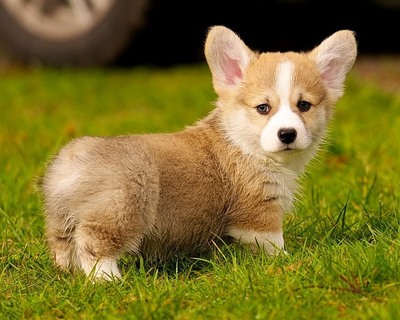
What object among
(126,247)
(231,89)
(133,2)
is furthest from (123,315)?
(133,2)

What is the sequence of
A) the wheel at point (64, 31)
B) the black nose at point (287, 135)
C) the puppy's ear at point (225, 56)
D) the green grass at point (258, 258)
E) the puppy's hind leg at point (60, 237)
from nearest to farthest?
the green grass at point (258, 258)
the puppy's hind leg at point (60, 237)
the black nose at point (287, 135)
the puppy's ear at point (225, 56)
the wheel at point (64, 31)

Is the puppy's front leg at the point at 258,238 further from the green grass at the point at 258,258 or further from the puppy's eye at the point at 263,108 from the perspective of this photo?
the puppy's eye at the point at 263,108

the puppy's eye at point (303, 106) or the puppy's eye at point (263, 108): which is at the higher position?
the puppy's eye at point (303, 106)

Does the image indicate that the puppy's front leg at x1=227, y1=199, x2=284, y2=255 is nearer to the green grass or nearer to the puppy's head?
the green grass

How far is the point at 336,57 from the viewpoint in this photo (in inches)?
205

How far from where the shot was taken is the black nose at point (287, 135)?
4.66 m

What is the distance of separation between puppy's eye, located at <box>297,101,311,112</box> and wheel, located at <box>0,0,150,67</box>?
5.18 m

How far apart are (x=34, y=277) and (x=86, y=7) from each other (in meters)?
5.74

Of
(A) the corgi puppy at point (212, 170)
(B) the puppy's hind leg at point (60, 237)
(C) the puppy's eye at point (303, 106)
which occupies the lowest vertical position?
(B) the puppy's hind leg at point (60, 237)

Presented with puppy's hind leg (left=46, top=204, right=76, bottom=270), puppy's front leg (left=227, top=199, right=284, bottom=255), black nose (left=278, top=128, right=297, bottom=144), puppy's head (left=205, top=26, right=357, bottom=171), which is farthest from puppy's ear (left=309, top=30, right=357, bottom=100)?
puppy's hind leg (left=46, top=204, right=76, bottom=270)

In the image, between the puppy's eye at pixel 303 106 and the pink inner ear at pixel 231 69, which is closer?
the puppy's eye at pixel 303 106

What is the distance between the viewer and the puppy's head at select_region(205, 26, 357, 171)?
4.76 metres

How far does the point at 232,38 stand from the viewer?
16.9 feet

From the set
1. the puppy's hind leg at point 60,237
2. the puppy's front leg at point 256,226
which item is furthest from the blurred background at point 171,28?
the puppy's hind leg at point 60,237
